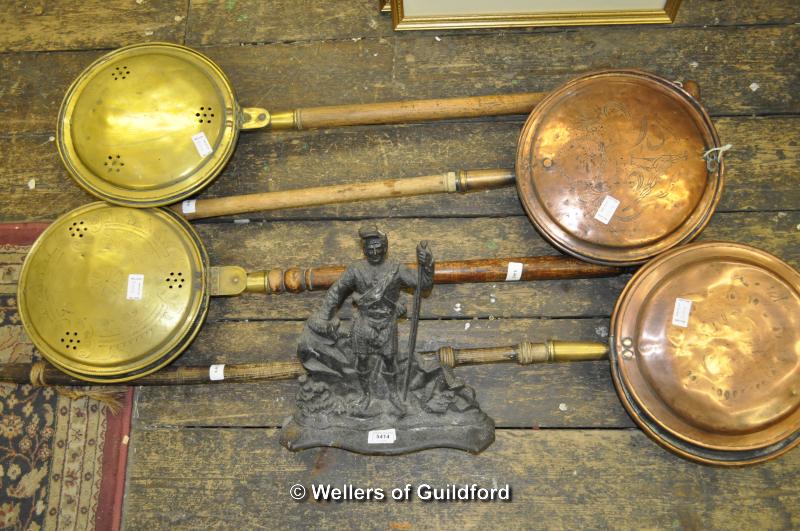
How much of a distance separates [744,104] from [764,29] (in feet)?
0.86

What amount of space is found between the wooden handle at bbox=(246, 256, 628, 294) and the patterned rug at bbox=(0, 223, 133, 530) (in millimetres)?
568

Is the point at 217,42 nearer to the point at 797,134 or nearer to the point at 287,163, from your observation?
the point at 287,163

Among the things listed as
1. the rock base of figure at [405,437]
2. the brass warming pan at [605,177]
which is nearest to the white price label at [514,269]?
the brass warming pan at [605,177]

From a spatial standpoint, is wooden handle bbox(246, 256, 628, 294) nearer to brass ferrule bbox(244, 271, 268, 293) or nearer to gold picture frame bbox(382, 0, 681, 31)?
brass ferrule bbox(244, 271, 268, 293)

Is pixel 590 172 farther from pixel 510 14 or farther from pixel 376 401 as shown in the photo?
pixel 376 401

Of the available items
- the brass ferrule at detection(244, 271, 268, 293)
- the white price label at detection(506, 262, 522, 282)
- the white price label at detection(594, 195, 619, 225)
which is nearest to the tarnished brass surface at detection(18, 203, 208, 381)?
the brass ferrule at detection(244, 271, 268, 293)

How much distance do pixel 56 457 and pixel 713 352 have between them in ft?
5.45

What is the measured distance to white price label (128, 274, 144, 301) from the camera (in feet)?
5.45

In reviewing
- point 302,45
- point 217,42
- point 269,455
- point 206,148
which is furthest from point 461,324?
point 217,42

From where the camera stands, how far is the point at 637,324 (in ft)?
5.12

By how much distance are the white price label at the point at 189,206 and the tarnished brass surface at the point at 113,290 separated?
0.11 ft

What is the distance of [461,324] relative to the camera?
66.9 inches

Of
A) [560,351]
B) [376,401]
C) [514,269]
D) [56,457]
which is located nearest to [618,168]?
[514,269]

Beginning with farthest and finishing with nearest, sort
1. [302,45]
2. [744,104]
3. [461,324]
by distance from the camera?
[302,45], [744,104], [461,324]
